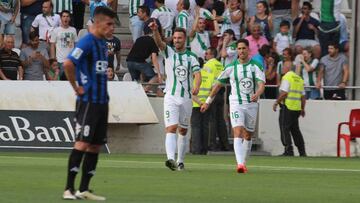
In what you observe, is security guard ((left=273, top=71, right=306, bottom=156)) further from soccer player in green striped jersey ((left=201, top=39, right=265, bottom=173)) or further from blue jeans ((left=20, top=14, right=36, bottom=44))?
soccer player in green striped jersey ((left=201, top=39, right=265, bottom=173))

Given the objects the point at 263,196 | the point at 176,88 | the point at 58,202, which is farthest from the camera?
the point at 176,88

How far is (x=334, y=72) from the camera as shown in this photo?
30.7 metres

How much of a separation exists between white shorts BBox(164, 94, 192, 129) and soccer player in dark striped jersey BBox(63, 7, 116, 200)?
6917mm

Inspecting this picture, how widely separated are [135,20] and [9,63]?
11.7ft

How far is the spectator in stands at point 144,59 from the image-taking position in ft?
95.8

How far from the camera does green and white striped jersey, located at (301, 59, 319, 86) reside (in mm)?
30414

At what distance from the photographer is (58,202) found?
42.6ft

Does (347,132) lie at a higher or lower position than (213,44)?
lower

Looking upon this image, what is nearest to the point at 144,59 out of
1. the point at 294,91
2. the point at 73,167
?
the point at 294,91

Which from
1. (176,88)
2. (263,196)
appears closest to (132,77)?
(176,88)

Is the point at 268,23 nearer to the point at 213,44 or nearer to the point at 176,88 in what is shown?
the point at 213,44

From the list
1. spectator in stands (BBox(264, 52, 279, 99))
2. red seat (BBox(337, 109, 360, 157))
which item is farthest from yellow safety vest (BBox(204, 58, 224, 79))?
red seat (BBox(337, 109, 360, 157))

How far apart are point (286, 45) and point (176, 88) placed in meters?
10.5

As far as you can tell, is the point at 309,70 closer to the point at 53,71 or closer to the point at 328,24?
the point at 328,24
